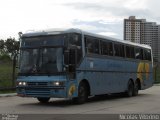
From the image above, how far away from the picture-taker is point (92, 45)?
18984mm

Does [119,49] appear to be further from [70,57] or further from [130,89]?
[70,57]

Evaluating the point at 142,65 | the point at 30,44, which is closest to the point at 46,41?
the point at 30,44

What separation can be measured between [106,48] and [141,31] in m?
28.0

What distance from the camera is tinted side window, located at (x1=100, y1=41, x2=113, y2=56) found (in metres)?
20.1

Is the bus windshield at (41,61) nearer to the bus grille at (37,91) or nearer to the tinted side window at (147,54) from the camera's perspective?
the bus grille at (37,91)

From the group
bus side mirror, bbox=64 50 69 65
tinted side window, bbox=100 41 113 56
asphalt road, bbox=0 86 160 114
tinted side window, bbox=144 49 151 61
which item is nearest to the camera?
asphalt road, bbox=0 86 160 114

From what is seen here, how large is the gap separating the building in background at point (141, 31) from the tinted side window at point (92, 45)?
25407 millimetres

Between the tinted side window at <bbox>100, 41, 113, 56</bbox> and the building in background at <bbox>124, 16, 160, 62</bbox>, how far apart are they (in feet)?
77.7

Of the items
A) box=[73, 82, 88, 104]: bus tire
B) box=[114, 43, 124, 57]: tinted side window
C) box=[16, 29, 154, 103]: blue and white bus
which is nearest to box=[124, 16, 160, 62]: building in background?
box=[114, 43, 124, 57]: tinted side window

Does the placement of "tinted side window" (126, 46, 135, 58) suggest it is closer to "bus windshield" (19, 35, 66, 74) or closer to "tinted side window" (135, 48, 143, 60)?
"tinted side window" (135, 48, 143, 60)

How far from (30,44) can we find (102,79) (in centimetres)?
440

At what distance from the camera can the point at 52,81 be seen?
16516mm

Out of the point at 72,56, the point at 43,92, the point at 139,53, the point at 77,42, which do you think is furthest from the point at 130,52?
the point at 43,92

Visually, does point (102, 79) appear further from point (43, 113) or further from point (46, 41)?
point (43, 113)
